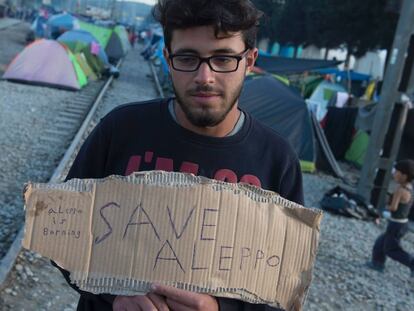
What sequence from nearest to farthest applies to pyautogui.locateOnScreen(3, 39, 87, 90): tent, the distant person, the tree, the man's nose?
1. the man's nose
2. the distant person
3. pyautogui.locateOnScreen(3, 39, 87, 90): tent
4. the tree

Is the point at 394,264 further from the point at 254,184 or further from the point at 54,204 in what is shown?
the point at 54,204

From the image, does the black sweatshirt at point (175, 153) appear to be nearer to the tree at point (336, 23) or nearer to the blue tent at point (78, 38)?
the tree at point (336, 23)

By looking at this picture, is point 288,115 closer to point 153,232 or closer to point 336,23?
point 153,232

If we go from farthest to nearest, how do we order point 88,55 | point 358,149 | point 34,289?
point 88,55 → point 358,149 → point 34,289

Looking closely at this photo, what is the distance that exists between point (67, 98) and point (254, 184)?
14.9m

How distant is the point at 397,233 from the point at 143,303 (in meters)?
5.78

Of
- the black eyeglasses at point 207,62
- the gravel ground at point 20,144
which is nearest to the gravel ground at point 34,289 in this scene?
the gravel ground at point 20,144

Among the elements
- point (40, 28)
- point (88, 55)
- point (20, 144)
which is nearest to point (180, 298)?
point (20, 144)

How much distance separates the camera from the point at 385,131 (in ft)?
33.6

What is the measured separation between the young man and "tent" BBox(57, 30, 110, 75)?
66.6 feet

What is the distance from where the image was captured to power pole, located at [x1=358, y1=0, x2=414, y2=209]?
9.88 metres

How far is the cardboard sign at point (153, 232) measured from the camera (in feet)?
5.22

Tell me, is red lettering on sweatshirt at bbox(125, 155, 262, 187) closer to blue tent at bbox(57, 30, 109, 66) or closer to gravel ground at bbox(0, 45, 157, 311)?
gravel ground at bbox(0, 45, 157, 311)

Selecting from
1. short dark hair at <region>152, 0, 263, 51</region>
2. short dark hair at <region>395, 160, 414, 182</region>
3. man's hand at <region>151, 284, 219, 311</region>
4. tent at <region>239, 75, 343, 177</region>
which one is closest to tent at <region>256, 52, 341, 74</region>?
tent at <region>239, 75, 343, 177</region>
